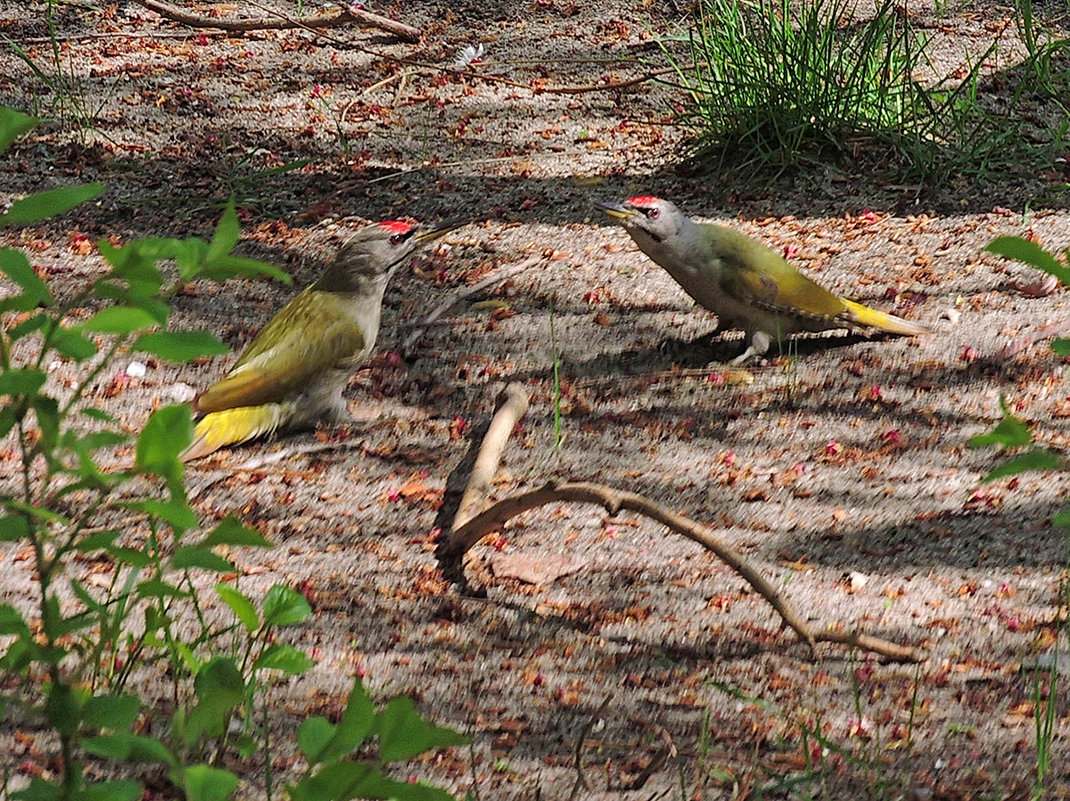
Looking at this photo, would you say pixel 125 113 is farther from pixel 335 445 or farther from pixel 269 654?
pixel 269 654

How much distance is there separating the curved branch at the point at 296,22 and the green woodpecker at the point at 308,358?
310 centimetres

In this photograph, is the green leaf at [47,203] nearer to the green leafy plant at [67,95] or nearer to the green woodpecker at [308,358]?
the green woodpecker at [308,358]

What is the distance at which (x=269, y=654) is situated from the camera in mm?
1555

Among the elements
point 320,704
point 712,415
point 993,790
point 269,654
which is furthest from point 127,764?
point 712,415

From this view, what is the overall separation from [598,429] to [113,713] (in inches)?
105

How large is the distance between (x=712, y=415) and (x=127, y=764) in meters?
2.22

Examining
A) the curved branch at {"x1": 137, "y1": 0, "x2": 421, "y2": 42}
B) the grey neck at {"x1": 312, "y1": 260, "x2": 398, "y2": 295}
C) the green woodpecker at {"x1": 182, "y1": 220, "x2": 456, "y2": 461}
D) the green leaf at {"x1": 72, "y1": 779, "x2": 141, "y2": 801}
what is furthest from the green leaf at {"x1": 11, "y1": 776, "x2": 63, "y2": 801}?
the curved branch at {"x1": 137, "y1": 0, "x2": 421, "y2": 42}

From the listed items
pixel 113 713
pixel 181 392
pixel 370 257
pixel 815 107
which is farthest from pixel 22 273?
pixel 815 107

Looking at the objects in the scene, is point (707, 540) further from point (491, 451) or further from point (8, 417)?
point (8, 417)

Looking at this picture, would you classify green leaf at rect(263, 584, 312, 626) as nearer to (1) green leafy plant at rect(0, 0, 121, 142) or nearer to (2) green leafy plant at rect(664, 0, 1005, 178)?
(2) green leafy plant at rect(664, 0, 1005, 178)

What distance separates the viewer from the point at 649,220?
4316mm

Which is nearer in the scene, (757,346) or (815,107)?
(757,346)

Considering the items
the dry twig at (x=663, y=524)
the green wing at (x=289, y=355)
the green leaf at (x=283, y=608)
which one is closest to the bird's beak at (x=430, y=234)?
the green wing at (x=289, y=355)

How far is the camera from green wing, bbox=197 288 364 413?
378 centimetres
